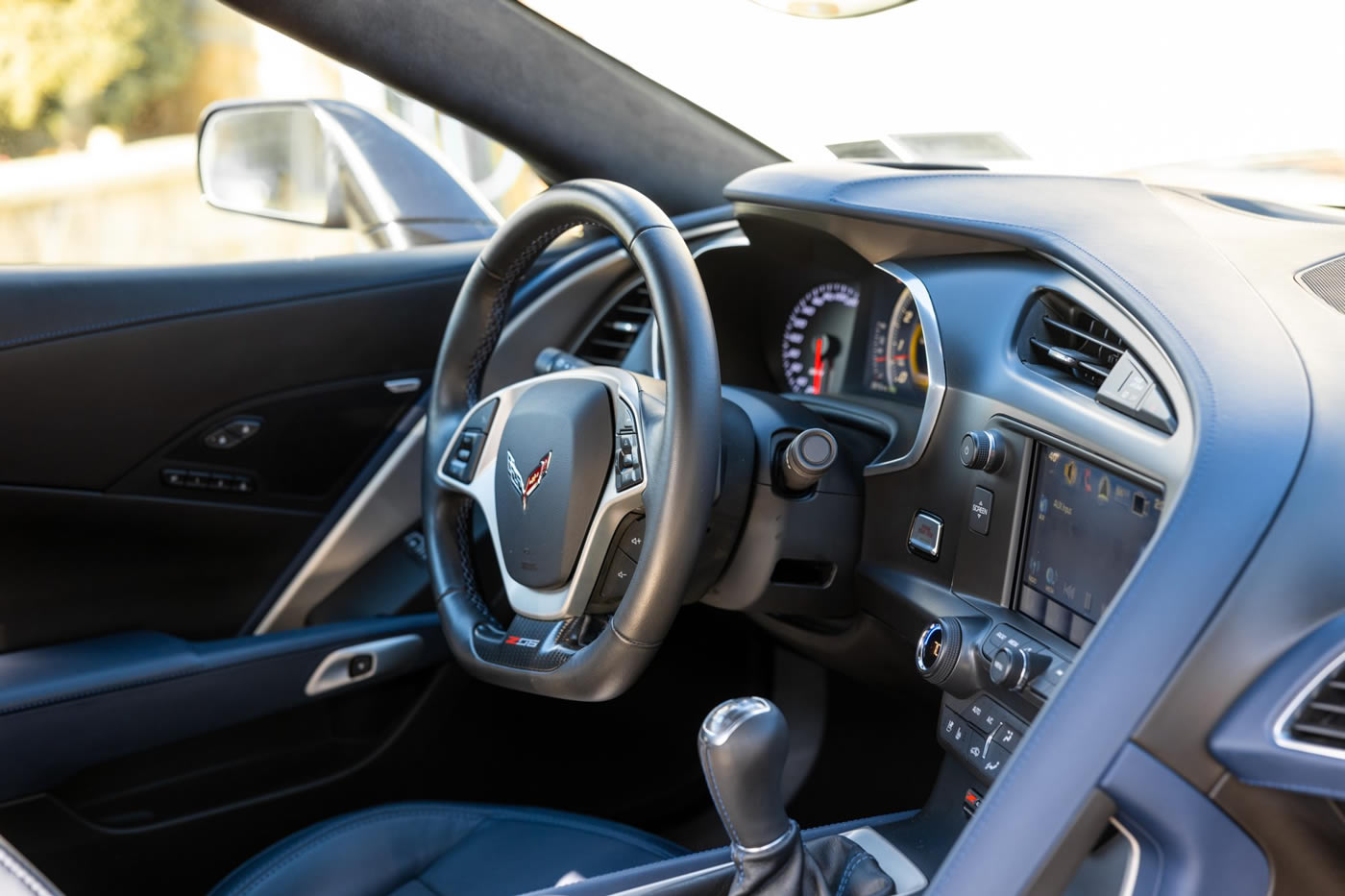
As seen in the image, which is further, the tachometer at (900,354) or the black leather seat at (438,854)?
the tachometer at (900,354)

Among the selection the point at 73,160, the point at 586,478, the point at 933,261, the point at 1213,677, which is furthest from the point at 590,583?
the point at 73,160

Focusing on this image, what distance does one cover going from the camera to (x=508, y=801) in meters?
1.88

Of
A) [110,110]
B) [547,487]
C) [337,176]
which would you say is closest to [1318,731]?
[547,487]

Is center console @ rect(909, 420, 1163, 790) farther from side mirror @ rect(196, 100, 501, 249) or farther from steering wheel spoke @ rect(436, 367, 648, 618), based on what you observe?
side mirror @ rect(196, 100, 501, 249)

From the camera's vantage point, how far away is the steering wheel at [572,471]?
113cm

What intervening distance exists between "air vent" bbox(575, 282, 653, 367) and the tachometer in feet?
1.26

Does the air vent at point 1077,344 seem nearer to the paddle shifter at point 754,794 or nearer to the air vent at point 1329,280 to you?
the air vent at point 1329,280

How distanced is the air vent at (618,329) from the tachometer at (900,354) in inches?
15.1

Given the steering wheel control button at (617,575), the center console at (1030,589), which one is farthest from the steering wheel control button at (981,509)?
the steering wheel control button at (617,575)

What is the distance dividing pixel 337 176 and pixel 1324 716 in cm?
182

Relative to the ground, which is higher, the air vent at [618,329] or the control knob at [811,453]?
the control knob at [811,453]

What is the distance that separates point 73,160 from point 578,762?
694 cm

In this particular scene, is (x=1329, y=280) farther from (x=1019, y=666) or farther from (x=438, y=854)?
(x=438, y=854)

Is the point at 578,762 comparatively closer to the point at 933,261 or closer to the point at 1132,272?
the point at 933,261
